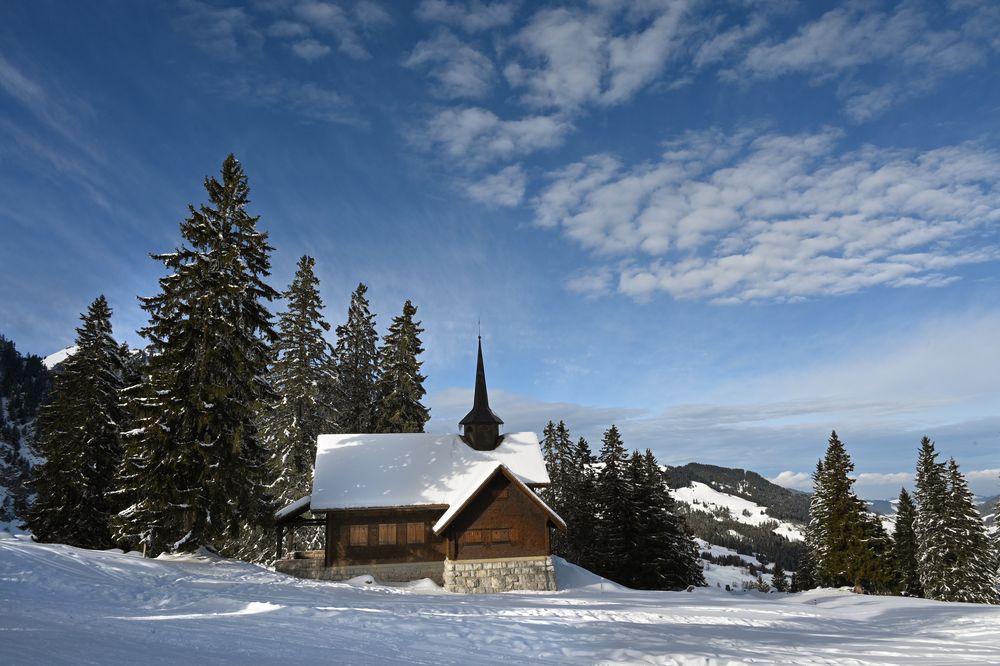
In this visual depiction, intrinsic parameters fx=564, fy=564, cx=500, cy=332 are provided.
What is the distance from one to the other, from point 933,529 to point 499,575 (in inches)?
1436

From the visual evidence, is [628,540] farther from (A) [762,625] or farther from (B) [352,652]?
(B) [352,652]

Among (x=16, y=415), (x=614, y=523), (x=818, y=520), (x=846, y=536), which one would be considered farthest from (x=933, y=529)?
(x=16, y=415)

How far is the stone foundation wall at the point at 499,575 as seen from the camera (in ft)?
87.4

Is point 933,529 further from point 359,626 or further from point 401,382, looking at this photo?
point 359,626

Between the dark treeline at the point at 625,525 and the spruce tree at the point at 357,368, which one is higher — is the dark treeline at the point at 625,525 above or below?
below

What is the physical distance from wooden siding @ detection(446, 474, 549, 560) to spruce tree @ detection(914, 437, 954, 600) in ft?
110

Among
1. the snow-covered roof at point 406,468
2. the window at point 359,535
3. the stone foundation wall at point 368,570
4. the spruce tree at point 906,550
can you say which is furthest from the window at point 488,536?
the spruce tree at point 906,550

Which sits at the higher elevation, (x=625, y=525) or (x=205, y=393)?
(x=205, y=393)

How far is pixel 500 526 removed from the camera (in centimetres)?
2775

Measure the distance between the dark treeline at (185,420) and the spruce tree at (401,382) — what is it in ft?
24.2

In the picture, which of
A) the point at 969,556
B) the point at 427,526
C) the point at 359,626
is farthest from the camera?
the point at 969,556

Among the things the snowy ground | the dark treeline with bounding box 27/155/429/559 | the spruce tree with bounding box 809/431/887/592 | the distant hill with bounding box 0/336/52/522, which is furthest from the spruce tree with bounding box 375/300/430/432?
the distant hill with bounding box 0/336/52/522

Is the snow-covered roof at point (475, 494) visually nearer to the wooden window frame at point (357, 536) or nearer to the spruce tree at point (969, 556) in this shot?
the wooden window frame at point (357, 536)

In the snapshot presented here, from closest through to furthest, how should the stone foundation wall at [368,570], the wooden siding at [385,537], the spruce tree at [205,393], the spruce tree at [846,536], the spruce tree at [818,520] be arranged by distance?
1. the spruce tree at [205,393]
2. the stone foundation wall at [368,570]
3. the wooden siding at [385,537]
4. the spruce tree at [846,536]
5. the spruce tree at [818,520]
